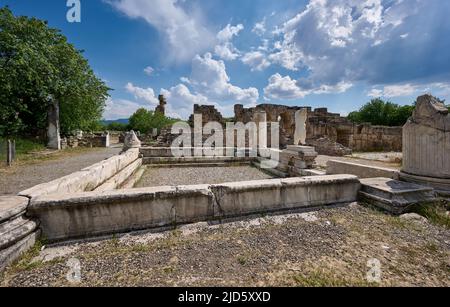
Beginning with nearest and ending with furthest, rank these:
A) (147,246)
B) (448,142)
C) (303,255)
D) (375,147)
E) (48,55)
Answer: (303,255) → (147,246) → (448,142) → (48,55) → (375,147)

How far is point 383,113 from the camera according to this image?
3462 cm

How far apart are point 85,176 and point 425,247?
4.72 metres

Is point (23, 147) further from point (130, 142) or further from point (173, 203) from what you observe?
point (173, 203)

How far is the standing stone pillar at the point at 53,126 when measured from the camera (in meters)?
15.9

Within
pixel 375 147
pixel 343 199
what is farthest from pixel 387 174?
pixel 375 147

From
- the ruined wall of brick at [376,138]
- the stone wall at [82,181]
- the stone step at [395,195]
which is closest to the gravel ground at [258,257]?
the stone step at [395,195]

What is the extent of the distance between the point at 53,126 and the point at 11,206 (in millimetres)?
17891

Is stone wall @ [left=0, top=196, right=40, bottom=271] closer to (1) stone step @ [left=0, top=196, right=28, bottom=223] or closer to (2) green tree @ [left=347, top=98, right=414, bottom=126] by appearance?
(1) stone step @ [left=0, top=196, right=28, bottom=223]

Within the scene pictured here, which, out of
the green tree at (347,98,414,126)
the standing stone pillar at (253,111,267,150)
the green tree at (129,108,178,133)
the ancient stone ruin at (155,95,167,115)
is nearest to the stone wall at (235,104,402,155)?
the standing stone pillar at (253,111,267,150)

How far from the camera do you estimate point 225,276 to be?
1746mm

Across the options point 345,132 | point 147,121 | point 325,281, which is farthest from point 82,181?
point 147,121

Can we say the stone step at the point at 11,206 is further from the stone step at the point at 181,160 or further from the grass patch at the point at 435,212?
the stone step at the point at 181,160

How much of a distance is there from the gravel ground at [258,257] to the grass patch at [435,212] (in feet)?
0.58

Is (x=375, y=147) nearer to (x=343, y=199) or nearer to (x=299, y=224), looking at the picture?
(x=343, y=199)
